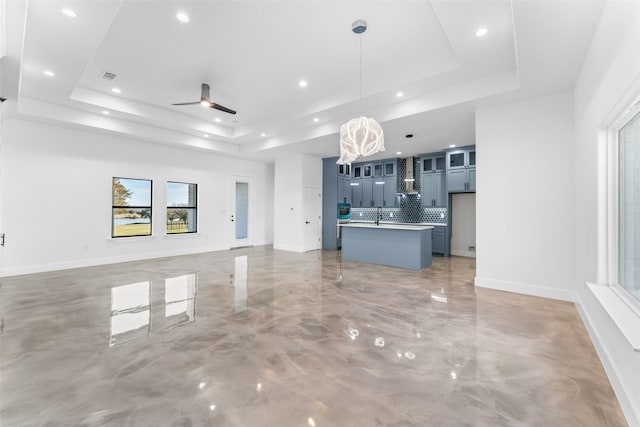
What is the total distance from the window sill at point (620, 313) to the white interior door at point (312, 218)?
654 cm

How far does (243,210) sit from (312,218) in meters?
2.40

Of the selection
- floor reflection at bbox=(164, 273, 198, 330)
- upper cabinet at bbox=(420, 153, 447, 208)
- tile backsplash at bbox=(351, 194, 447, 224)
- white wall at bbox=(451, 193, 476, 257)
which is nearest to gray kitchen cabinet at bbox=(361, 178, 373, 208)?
tile backsplash at bbox=(351, 194, 447, 224)

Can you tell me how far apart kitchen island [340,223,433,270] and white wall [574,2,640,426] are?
2593mm

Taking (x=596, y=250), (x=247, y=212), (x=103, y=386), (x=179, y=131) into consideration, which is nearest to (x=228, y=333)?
(x=103, y=386)

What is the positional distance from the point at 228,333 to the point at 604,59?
165 inches

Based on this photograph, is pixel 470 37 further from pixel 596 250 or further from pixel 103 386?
pixel 103 386

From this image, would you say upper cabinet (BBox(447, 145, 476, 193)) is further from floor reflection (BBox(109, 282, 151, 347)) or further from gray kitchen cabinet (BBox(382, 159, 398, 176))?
floor reflection (BBox(109, 282, 151, 347))

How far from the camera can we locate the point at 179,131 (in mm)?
6996

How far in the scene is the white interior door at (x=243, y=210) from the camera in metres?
9.09

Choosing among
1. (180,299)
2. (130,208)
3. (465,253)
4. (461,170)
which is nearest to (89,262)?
(130,208)

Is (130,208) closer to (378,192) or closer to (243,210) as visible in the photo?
(243,210)

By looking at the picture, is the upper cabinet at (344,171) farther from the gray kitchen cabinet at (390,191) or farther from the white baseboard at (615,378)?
the white baseboard at (615,378)

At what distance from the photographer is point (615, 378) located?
76.5 inches

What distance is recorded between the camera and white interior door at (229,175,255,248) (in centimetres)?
909
